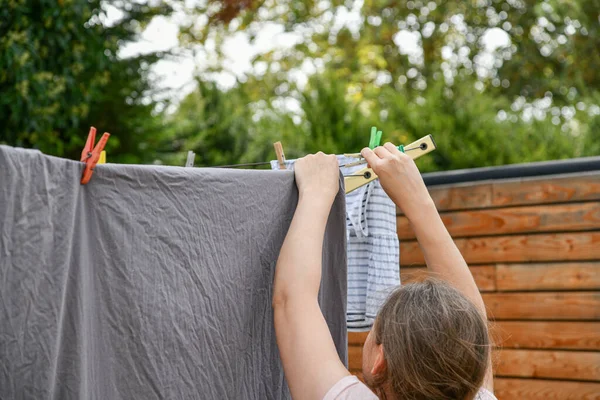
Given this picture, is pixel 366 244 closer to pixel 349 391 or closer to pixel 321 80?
pixel 349 391

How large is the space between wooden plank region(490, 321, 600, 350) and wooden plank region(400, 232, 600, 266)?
243 mm

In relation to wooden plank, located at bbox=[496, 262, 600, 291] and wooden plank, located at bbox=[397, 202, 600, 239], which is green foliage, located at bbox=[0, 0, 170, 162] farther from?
wooden plank, located at bbox=[496, 262, 600, 291]

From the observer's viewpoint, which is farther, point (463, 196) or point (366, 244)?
point (463, 196)

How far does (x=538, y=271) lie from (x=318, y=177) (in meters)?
1.58

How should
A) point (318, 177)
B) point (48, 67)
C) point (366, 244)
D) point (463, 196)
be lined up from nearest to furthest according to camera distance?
point (318, 177)
point (366, 244)
point (463, 196)
point (48, 67)

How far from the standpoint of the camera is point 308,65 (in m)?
Answer: 12.2

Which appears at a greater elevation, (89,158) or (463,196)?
(89,158)

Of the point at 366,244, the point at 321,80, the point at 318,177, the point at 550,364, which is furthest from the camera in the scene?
the point at 321,80

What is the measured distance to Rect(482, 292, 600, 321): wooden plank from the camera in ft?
8.78

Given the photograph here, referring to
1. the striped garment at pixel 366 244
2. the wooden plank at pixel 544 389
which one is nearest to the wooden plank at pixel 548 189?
the wooden plank at pixel 544 389

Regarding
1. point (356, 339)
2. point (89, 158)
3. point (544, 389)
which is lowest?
point (544, 389)

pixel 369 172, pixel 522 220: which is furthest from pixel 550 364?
pixel 369 172

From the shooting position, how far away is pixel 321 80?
5.92 meters

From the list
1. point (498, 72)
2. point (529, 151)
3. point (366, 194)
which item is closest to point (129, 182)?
point (366, 194)
